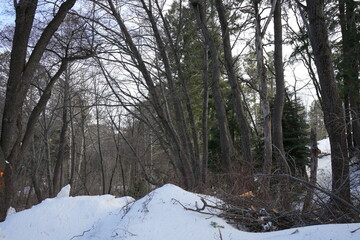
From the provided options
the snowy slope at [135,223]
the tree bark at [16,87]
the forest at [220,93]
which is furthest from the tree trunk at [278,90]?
the tree bark at [16,87]

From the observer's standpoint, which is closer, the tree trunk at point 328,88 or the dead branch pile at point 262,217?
the dead branch pile at point 262,217

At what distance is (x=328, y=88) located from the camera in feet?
21.5

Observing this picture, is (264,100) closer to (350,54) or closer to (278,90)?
(278,90)

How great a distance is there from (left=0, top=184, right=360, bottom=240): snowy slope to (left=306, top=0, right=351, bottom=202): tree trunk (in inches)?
113

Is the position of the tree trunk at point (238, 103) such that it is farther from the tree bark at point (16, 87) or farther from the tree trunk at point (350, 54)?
the tree bark at point (16, 87)

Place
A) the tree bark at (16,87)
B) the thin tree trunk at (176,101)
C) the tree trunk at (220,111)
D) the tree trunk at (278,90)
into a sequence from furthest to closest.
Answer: the thin tree trunk at (176,101) → the tree trunk at (220,111) → the tree trunk at (278,90) → the tree bark at (16,87)

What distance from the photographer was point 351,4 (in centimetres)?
1284

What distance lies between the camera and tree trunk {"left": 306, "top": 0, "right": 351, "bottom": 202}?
20.8 feet

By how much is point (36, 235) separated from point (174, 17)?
13.3 m

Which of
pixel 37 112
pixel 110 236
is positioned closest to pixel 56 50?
pixel 37 112

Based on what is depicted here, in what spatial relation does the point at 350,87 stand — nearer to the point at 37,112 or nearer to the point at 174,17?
the point at 174,17

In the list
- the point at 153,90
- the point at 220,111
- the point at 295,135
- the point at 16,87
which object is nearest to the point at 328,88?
the point at 220,111

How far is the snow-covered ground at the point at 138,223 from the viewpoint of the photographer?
12.2 ft

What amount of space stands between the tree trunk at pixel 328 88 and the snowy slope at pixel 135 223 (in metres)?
2.86
